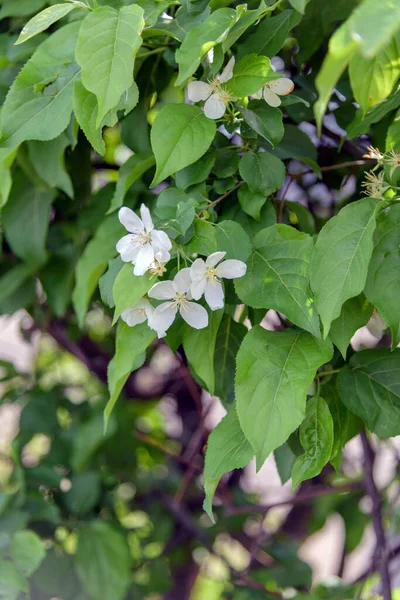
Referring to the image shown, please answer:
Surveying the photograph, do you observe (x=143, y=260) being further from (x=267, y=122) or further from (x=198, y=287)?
(x=267, y=122)

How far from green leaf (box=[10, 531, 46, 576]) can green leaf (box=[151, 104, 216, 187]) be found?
2.45ft

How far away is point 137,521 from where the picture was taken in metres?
1.88

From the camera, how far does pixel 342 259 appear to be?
672 millimetres

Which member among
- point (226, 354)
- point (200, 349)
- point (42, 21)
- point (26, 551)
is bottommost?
point (26, 551)

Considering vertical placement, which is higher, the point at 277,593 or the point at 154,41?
the point at 154,41

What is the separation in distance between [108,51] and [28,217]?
1.91ft

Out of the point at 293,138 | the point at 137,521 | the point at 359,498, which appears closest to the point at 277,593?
the point at 359,498

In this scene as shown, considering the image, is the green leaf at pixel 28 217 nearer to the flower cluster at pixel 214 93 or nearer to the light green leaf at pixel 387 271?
the flower cluster at pixel 214 93

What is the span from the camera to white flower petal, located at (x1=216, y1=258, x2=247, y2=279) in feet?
2.29

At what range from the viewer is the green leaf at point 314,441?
2.36ft

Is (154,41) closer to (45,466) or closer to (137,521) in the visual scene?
(45,466)

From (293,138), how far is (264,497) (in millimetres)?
1273

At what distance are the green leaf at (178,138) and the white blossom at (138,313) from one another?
13 cm

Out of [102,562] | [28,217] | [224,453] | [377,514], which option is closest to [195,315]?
[224,453]
